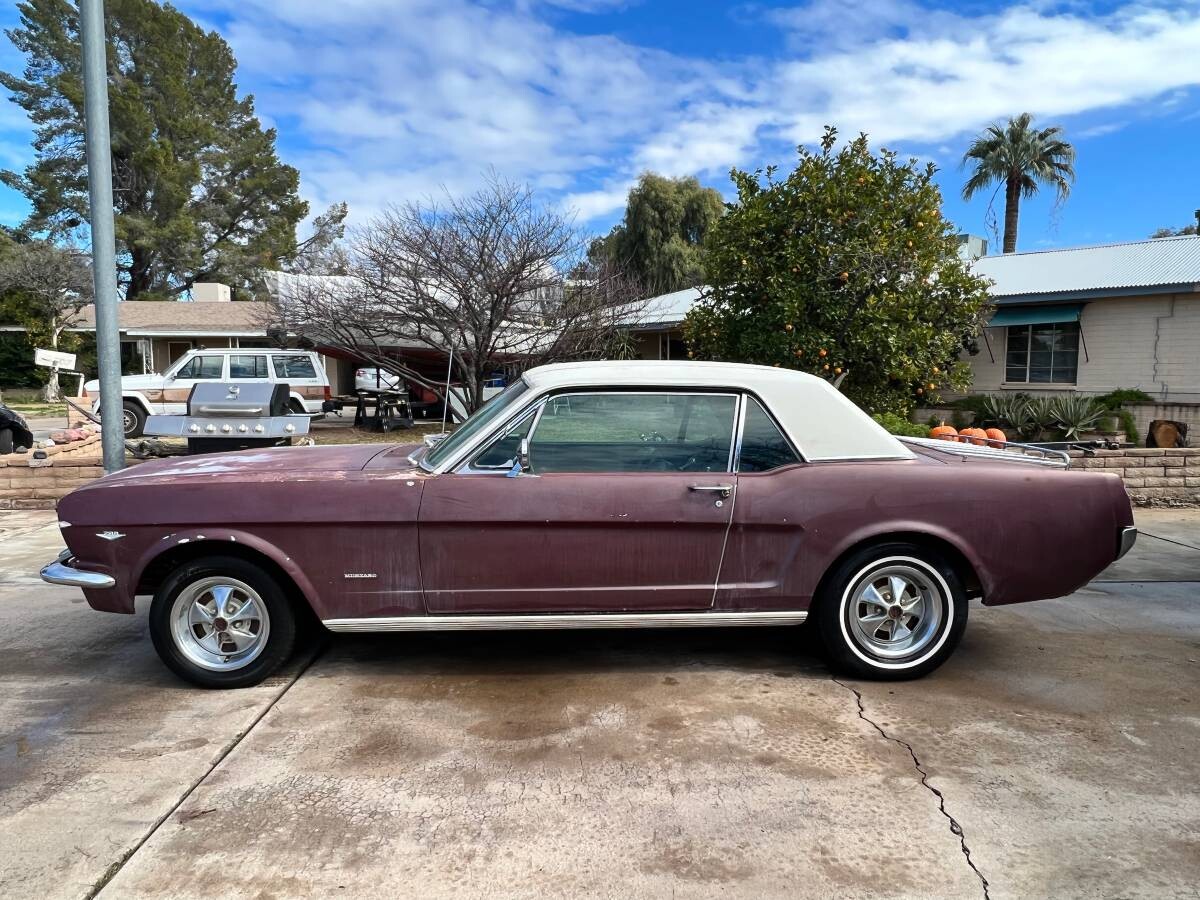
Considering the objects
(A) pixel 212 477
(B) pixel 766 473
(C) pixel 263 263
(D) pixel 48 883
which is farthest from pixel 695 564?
(C) pixel 263 263

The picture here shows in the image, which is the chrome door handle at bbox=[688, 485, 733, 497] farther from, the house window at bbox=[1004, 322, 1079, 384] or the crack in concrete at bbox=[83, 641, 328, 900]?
the house window at bbox=[1004, 322, 1079, 384]

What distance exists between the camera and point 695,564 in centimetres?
396

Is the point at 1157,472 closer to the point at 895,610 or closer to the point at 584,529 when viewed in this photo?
the point at 895,610

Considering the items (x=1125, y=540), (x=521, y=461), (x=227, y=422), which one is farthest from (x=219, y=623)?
(x=227, y=422)

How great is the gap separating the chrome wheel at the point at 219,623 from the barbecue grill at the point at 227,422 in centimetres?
663

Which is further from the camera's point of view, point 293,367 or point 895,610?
point 293,367

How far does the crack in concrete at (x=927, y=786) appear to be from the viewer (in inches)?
102

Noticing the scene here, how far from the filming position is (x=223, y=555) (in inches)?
154

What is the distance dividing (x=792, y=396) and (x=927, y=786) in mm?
1901

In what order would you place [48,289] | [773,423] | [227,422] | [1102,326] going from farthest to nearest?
1. [48,289]
2. [1102,326]
3. [227,422]
4. [773,423]

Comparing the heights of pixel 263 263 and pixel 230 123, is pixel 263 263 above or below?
below

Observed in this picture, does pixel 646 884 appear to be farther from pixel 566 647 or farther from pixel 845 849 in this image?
pixel 566 647

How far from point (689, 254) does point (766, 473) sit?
26849 millimetres

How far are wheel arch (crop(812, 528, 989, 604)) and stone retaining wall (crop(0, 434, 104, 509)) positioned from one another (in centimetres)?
804
